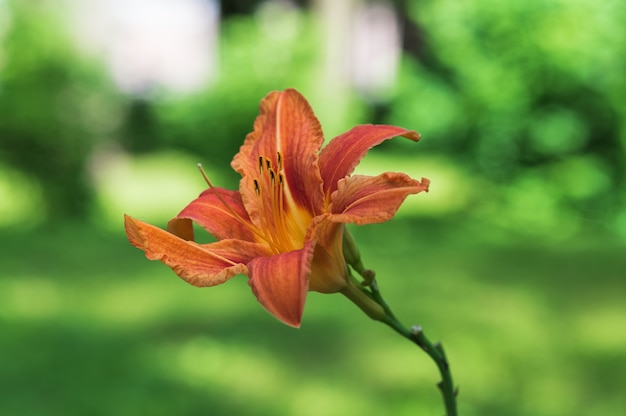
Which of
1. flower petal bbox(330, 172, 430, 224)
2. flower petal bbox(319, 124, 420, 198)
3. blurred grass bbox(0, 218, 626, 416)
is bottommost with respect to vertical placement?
blurred grass bbox(0, 218, 626, 416)

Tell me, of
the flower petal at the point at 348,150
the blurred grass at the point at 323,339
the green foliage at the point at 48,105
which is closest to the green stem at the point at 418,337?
the flower petal at the point at 348,150

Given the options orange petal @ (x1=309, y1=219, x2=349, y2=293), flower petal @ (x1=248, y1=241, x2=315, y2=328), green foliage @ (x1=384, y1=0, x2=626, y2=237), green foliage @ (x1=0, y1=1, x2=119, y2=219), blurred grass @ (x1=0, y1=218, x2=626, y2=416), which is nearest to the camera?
flower petal @ (x1=248, y1=241, x2=315, y2=328)

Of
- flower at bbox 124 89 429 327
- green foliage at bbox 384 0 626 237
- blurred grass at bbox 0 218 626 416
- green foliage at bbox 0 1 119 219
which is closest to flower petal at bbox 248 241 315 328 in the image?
flower at bbox 124 89 429 327

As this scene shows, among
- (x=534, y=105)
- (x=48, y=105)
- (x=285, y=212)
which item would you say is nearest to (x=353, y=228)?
(x=534, y=105)

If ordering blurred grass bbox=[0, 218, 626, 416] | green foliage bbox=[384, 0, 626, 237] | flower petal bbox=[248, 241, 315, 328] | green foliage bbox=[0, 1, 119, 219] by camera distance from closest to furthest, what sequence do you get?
flower petal bbox=[248, 241, 315, 328], blurred grass bbox=[0, 218, 626, 416], green foliage bbox=[384, 0, 626, 237], green foliage bbox=[0, 1, 119, 219]

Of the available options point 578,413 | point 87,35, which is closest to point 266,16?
point 87,35

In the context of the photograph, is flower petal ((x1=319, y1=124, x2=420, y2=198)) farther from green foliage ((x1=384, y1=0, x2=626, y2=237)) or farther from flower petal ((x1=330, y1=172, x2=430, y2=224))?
green foliage ((x1=384, y1=0, x2=626, y2=237))

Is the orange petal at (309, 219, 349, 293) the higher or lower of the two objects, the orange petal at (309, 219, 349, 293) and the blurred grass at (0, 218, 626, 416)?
the higher
